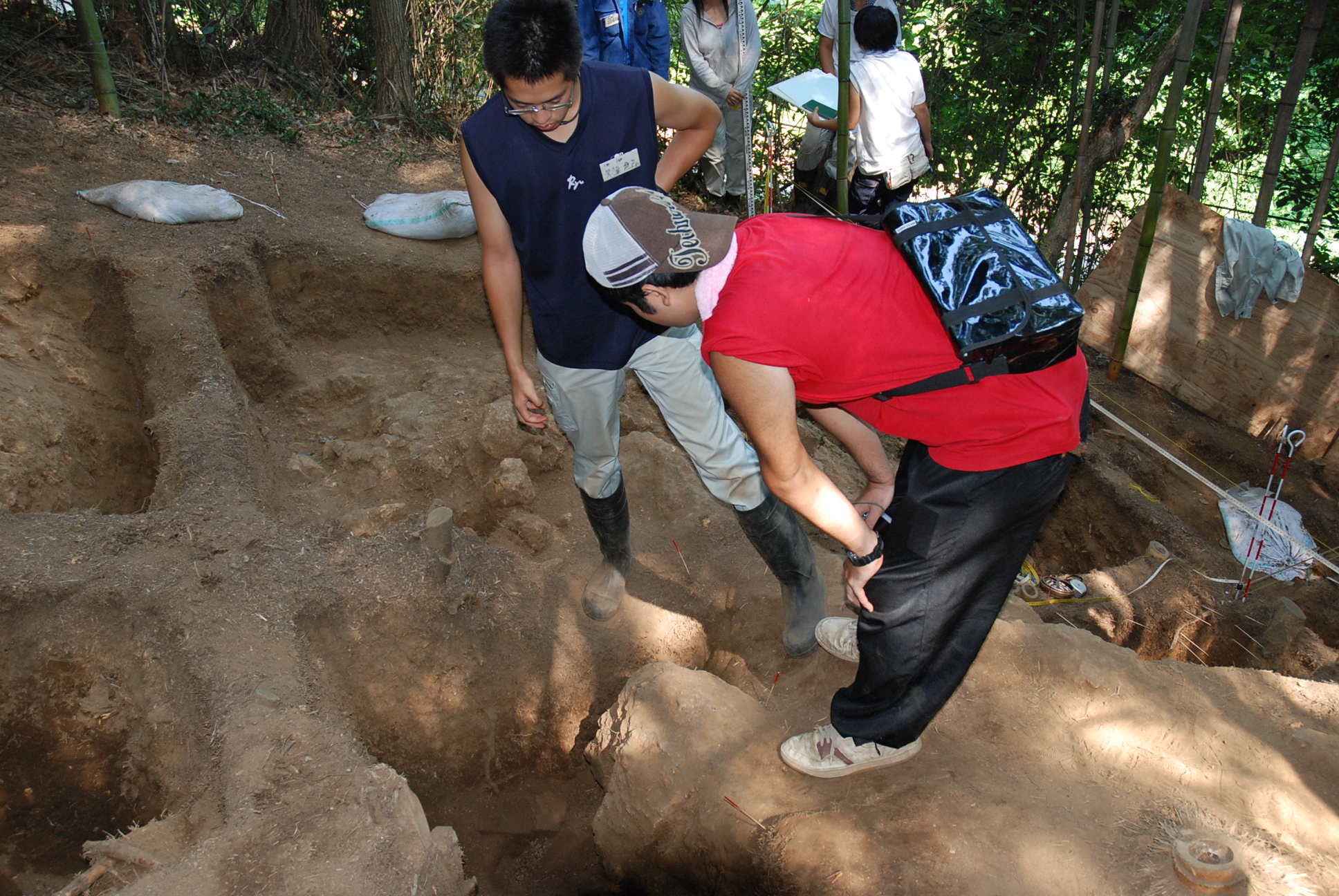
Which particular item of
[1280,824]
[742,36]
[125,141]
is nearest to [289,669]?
[1280,824]

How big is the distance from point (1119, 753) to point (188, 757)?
245cm

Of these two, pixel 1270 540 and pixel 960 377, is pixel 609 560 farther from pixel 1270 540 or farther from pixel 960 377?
pixel 1270 540

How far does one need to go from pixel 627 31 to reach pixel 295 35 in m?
3.12

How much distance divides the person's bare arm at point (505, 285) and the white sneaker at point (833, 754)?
117 centimetres

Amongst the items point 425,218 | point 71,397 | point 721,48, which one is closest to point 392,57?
point 425,218

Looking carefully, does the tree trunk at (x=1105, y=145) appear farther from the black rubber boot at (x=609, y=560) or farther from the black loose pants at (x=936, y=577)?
the black loose pants at (x=936, y=577)

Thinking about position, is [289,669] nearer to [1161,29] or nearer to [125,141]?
[125,141]

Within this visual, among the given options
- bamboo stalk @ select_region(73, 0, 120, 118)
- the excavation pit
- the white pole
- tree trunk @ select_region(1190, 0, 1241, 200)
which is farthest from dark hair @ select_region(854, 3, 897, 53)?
bamboo stalk @ select_region(73, 0, 120, 118)

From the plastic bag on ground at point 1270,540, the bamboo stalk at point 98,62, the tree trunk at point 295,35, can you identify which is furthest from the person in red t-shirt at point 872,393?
the tree trunk at point 295,35

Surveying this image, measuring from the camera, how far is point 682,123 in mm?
2590

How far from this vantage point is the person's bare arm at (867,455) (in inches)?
86.9

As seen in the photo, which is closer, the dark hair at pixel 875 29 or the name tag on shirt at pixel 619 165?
the name tag on shirt at pixel 619 165

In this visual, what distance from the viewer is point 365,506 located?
12.3 feet

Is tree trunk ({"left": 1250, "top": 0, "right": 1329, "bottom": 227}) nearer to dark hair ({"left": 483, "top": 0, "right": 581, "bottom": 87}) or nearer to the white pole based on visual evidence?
the white pole
